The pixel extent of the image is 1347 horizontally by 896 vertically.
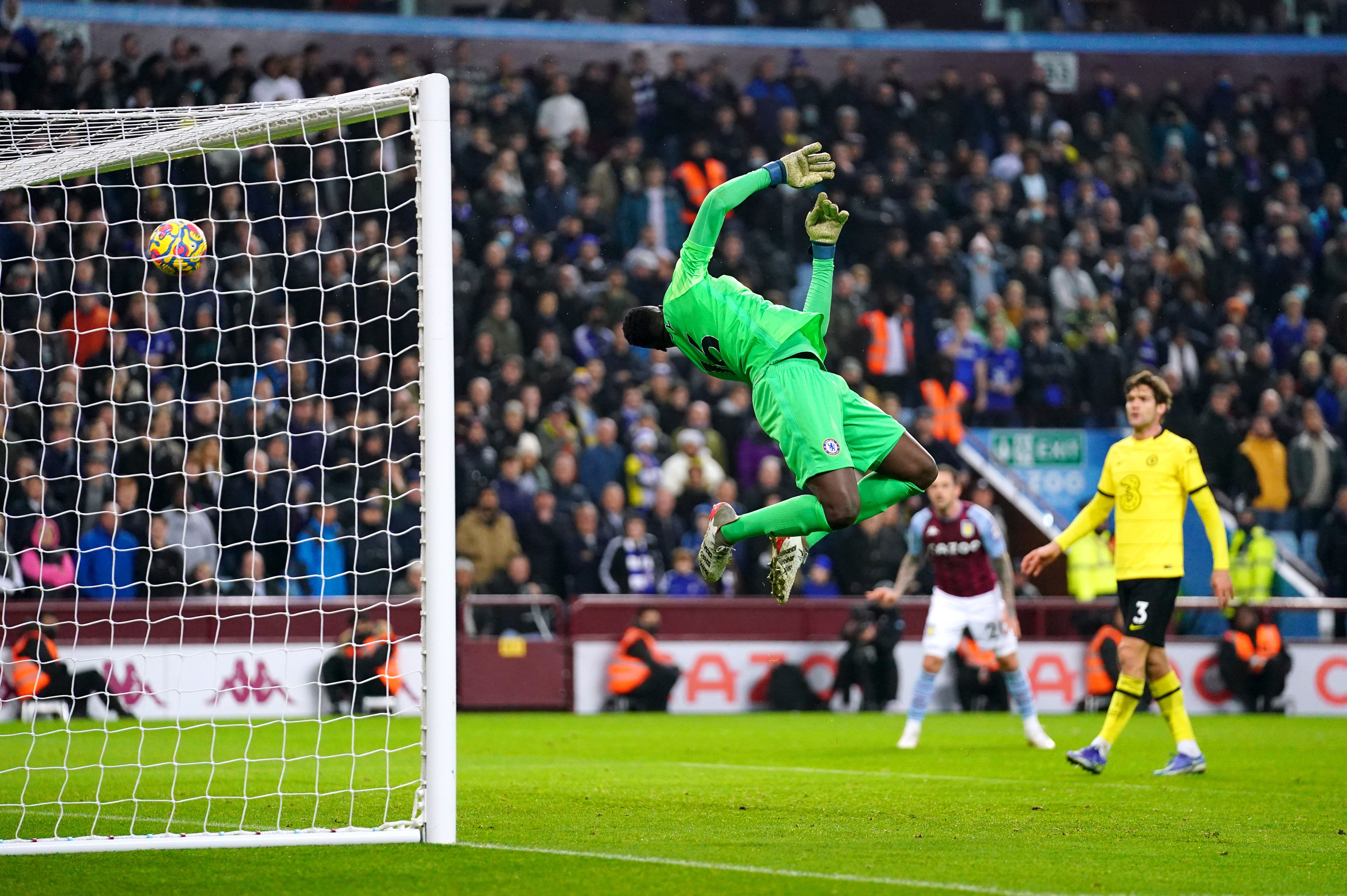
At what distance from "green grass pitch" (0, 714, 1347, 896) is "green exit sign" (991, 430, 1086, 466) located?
6174 mm

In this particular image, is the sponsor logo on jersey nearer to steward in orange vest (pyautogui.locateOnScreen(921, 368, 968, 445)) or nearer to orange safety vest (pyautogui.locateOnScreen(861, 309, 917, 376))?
steward in orange vest (pyautogui.locateOnScreen(921, 368, 968, 445))

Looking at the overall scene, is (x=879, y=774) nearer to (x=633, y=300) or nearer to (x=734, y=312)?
(x=734, y=312)

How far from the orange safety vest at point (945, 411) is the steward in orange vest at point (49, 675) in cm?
918

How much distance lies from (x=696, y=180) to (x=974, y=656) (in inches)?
276

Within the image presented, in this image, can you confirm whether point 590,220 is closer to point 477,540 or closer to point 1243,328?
point 477,540

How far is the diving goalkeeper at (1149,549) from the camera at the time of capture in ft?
31.0

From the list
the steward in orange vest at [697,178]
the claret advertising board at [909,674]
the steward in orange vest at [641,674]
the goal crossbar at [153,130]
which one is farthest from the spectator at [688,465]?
the goal crossbar at [153,130]

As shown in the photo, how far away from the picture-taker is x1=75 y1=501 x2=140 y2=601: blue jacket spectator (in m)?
13.1

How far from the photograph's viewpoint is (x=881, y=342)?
19.0 m

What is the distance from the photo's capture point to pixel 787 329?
24.3 feet

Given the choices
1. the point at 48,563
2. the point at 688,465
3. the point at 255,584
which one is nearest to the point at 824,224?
the point at 255,584

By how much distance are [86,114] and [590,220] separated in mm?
11702

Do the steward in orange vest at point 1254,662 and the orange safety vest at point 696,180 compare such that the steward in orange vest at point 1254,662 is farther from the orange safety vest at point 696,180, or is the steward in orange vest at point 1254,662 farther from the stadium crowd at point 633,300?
the orange safety vest at point 696,180

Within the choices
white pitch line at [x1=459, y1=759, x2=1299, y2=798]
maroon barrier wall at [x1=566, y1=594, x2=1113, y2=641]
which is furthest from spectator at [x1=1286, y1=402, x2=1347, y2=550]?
white pitch line at [x1=459, y1=759, x2=1299, y2=798]
